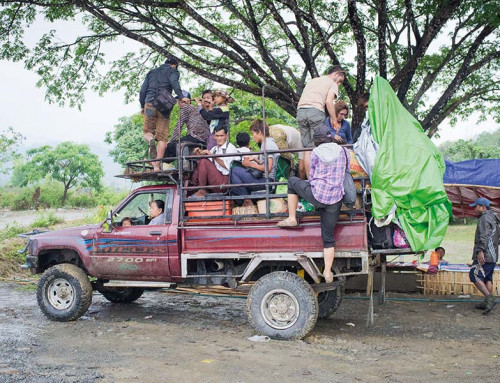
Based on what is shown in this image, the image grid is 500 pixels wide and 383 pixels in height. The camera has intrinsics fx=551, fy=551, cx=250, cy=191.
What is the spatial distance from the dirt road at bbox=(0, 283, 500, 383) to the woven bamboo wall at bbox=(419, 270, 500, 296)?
67 cm

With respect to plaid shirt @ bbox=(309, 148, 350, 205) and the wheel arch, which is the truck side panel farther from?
the wheel arch

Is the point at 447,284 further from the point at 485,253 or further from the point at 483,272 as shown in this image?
the point at 485,253

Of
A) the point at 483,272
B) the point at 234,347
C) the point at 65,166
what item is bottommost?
the point at 234,347

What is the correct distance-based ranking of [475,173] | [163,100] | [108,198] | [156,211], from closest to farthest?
[156,211]
[163,100]
[475,173]
[108,198]

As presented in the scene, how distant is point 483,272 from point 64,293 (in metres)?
6.24

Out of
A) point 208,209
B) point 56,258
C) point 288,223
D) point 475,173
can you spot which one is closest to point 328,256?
point 288,223

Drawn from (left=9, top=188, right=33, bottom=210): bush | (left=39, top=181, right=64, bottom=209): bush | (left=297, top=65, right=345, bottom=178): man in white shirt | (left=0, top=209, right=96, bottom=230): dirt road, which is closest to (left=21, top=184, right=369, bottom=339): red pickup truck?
(left=297, top=65, right=345, bottom=178): man in white shirt

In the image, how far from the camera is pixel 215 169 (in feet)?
24.2

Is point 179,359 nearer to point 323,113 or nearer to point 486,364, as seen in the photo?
point 486,364

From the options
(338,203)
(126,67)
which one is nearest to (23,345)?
(338,203)

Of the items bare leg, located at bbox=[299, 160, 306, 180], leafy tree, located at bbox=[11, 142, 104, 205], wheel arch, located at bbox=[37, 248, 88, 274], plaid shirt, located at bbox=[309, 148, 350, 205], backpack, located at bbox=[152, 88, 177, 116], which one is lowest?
wheel arch, located at bbox=[37, 248, 88, 274]

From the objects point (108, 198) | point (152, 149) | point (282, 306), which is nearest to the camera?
point (282, 306)

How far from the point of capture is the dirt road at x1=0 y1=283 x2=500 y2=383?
525 cm

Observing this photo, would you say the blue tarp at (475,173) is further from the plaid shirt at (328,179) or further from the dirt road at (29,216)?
the dirt road at (29,216)
